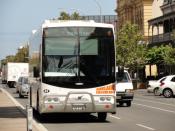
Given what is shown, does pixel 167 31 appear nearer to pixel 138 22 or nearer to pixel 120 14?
pixel 138 22

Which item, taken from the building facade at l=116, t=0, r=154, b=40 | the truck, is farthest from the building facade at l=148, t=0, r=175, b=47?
the truck

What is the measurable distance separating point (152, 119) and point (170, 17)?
47.0 metres

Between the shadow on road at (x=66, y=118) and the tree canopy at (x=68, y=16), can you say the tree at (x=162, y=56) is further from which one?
the shadow on road at (x=66, y=118)

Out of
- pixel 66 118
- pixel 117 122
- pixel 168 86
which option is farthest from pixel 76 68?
pixel 168 86

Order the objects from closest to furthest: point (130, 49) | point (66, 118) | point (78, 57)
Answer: point (78, 57) < point (66, 118) < point (130, 49)

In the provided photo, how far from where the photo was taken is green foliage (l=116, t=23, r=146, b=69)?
64438mm

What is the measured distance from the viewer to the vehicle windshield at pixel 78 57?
20.1 m

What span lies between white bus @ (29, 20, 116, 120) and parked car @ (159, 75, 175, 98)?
2124 cm

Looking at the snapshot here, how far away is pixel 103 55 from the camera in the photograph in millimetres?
20453

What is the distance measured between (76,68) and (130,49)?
4592cm

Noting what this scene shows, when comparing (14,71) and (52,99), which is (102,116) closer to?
(52,99)

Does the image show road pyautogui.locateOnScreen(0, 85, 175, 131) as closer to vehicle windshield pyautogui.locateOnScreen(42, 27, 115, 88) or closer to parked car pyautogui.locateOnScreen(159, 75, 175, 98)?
vehicle windshield pyautogui.locateOnScreen(42, 27, 115, 88)

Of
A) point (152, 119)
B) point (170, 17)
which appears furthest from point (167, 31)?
point (152, 119)

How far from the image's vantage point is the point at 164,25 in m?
73.1
